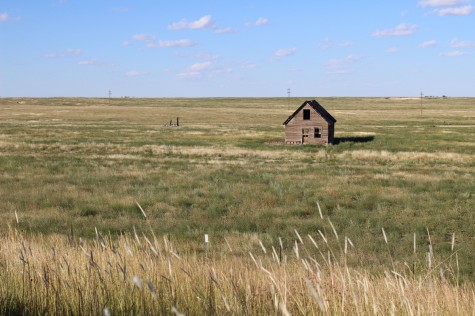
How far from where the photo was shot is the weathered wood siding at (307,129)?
47406 mm

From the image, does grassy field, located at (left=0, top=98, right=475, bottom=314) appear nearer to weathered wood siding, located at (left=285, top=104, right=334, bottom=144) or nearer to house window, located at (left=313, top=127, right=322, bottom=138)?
weathered wood siding, located at (left=285, top=104, right=334, bottom=144)

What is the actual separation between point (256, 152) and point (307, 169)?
38.8ft

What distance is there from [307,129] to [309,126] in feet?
1.22

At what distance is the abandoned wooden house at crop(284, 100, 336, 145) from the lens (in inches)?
1869

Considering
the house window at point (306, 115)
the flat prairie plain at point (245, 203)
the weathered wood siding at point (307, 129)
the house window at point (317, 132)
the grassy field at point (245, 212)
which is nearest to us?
the grassy field at point (245, 212)

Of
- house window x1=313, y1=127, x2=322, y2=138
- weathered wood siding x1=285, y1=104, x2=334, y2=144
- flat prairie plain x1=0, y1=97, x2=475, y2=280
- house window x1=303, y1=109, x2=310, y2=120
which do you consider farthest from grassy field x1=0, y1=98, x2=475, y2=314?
house window x1=303, y1=109, x2=310, y2=120

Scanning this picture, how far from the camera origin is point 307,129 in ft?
158

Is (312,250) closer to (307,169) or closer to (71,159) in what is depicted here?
(307,169)

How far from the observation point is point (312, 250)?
1020 cm

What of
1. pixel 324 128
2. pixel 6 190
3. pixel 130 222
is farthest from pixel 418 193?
pixel 324 128

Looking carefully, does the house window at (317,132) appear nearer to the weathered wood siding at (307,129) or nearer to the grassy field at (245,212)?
the weathered wood siding at (307,129)

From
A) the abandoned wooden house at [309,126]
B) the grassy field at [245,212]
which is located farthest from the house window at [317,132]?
the grassy field at [245,212]

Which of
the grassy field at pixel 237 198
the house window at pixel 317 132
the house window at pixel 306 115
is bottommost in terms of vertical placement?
the grassy field at pixel 237 198

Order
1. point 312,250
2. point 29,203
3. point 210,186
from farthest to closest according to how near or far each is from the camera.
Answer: point 210,186 < point 29,203 < point 312,250
